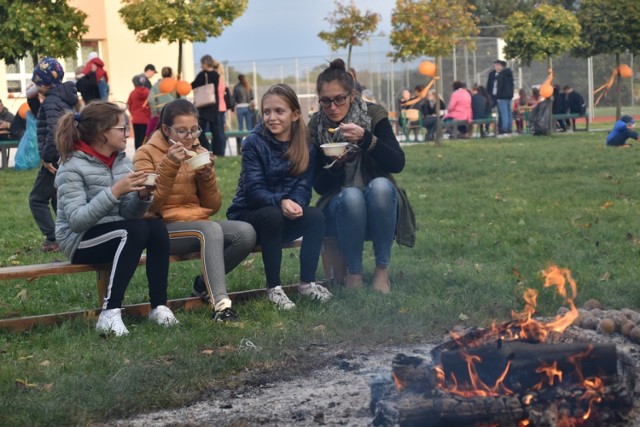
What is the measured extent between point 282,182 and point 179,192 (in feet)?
2.55

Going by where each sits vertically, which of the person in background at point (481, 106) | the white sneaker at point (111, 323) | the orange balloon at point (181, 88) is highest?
the orange balloon at point (181, 88)

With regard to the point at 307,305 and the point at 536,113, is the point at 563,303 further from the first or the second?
the point at 536,113

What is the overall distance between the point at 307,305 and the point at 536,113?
20.3 meters

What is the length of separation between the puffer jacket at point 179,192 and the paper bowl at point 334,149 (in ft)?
2.61

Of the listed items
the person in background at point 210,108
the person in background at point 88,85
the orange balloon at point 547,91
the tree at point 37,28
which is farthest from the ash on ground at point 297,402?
the orange balloon at point 547,91

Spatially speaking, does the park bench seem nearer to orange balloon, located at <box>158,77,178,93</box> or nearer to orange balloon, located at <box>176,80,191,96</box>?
orange balloon, located at <box>158,77,178,93</box>

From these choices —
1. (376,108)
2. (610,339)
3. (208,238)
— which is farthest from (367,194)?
(610,339)

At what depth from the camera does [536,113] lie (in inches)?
1025

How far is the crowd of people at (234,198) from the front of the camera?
6.23 m

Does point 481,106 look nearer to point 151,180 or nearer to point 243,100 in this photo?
point 243,100

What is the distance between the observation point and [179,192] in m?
6.79

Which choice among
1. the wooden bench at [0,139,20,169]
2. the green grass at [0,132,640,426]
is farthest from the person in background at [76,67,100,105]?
the green grass at [0,132,640,426]

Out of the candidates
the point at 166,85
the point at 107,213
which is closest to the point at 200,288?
the point at 107,213

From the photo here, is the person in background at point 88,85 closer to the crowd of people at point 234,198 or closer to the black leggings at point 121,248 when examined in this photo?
the crowd of people at point 234,198
